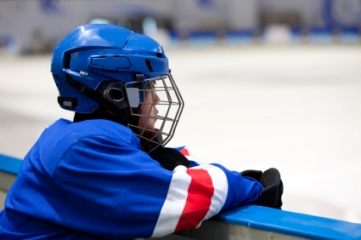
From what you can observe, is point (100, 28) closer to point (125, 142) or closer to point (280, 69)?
point (125, 142)

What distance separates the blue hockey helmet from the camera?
44.8 inches

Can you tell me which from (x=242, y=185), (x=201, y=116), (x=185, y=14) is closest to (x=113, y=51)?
(x=242, y=185)

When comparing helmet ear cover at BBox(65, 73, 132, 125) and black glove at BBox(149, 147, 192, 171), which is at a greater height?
helmet ear cover at BBox(65, 73, 132, 125)

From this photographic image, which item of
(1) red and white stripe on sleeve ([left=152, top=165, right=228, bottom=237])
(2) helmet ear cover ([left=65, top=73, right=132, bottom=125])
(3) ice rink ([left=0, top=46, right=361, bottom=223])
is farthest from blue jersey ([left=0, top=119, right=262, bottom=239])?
(3) ice rink ([left=0, top=46, right=361, bottom=223])

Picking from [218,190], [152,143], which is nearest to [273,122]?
[152,143]

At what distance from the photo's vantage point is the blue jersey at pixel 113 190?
0.97 m

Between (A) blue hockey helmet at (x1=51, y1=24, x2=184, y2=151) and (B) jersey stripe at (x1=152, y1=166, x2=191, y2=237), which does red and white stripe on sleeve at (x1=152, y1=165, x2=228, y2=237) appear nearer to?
(B) jersey stripe at (x1=152, y1=166, x2=191, y2=237)

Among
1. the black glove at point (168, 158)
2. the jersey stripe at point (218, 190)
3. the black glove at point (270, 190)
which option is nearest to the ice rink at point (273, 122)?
the black glove at point (270, 190)

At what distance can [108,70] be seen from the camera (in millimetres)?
1136

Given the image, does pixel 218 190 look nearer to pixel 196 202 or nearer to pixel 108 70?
pixel 196 202

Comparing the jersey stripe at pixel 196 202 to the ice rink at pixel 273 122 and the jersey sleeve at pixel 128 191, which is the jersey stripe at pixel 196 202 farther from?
the ice rink at pixel 273 122

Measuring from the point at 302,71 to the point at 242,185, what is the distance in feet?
22.3

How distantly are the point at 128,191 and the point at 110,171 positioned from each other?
50mm

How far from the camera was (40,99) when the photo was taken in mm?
5727
